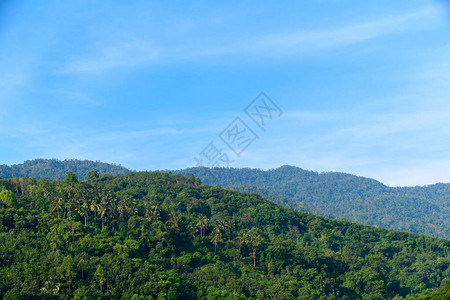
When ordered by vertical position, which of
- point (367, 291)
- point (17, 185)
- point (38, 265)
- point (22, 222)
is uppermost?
point (17, 185)

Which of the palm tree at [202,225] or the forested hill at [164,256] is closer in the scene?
the forested hill at [164,256]

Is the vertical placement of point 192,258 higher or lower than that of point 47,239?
lower

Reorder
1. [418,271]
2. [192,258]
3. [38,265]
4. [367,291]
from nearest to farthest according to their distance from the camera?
[38,265]
[192,258]
[367,291]
[418,271]

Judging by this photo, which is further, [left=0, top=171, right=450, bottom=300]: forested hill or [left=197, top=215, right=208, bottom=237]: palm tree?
[left=197, top=215, right=208, bottom=237]: palm tree

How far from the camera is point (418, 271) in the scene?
4402 inches

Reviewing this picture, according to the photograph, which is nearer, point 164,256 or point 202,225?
point 164,256

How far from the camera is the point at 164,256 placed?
82125 millimetres

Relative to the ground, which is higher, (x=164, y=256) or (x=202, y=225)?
(x=202, y=225)

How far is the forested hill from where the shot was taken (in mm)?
61875

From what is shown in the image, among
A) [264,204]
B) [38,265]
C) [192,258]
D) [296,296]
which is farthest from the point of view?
Result: [264,204]

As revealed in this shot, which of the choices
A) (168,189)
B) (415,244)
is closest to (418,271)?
(415,244)

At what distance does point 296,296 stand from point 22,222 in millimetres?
49655

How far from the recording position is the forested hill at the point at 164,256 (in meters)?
61.9

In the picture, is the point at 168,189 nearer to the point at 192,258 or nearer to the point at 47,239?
the point at 192,258
